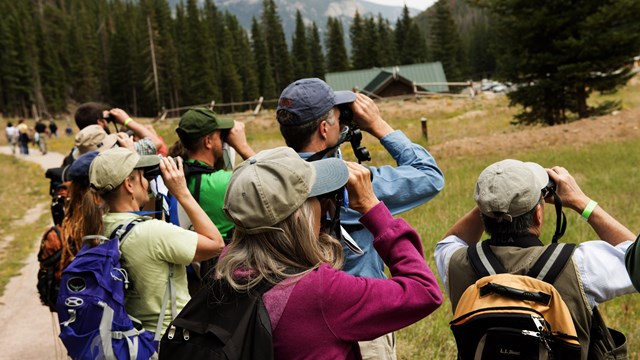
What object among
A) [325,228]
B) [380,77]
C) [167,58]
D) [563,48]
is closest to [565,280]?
[325,228]

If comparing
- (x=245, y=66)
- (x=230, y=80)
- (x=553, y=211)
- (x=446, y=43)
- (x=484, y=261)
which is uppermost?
(x=245, y=66)

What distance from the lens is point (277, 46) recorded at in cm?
9600

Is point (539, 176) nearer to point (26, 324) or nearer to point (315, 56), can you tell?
point (26, 324)

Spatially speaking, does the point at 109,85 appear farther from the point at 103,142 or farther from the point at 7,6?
the point at 103,142

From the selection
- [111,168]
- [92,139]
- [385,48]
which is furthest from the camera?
[385,48]

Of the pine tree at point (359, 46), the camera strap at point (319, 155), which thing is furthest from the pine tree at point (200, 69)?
the camera strap at point (319, 155)

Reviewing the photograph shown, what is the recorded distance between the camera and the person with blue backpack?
3188 mm

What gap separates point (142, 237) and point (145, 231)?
0.04 meters

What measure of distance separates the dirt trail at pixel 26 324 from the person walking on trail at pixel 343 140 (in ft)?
11.0

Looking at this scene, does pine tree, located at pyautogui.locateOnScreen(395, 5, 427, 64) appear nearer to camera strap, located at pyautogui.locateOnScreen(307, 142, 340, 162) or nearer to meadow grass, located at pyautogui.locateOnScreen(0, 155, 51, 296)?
meadow grass, located at pyautogui.locateOnScreen(0, 155, 51, 296)

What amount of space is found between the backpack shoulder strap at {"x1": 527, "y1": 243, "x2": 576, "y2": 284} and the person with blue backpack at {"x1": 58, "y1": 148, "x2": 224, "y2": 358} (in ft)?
5.71

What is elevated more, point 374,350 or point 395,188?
point 395,188

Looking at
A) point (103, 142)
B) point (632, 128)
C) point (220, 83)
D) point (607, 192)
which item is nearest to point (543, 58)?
point (632, 128)

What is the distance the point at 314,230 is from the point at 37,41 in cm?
10268
